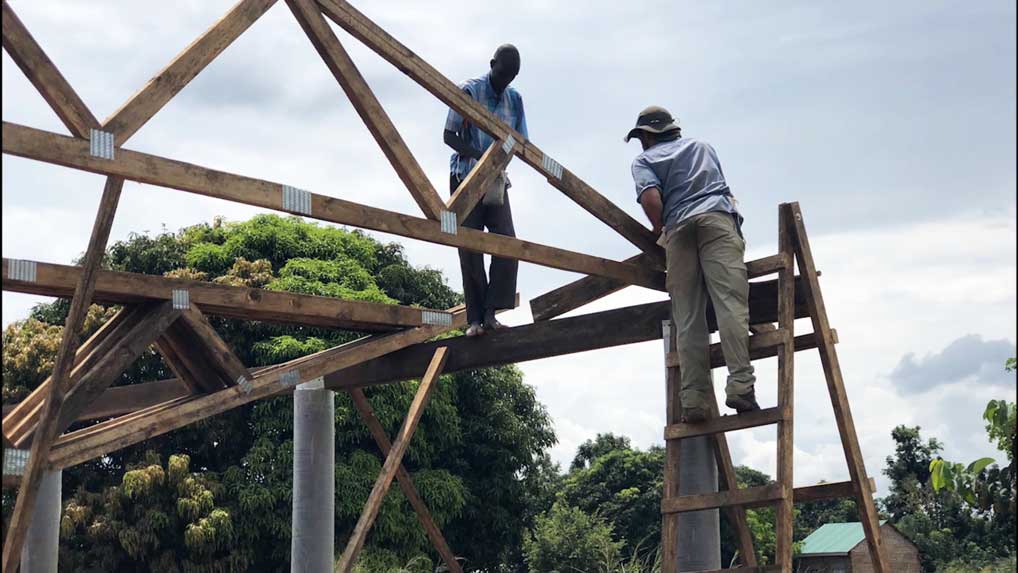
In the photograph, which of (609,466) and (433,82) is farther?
(609,466)

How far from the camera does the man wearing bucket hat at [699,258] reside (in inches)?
243

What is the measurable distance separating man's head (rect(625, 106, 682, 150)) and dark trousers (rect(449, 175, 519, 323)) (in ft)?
4.08

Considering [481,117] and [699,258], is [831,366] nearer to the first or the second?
[699,258]

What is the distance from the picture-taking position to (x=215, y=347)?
6844 millimetres

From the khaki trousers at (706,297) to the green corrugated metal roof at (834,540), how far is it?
13.0 m

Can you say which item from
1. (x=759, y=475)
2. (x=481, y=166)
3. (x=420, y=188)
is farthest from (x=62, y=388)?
(x=759, y=475)

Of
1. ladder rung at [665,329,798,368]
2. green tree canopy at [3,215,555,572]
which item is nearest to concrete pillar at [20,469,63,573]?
ladder rung at [665,329,798,368]

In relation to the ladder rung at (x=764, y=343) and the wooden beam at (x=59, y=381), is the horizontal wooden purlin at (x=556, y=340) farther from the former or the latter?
the wooden beam at (x=59, y=381)

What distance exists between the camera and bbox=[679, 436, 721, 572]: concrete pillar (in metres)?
6.95

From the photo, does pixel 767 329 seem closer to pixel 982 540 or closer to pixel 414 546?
pixel 414 546

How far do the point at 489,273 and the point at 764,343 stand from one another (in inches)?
88.9

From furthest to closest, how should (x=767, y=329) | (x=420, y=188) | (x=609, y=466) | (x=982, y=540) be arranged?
(x=609, y=466)
(x=982, y=540)
(x=767, y=329)
(x=420, y=188)

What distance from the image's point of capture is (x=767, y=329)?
7.55 metres

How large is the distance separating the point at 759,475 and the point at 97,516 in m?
16.2
